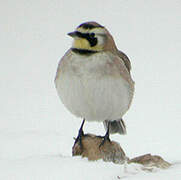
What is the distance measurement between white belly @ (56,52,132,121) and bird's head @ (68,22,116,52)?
0.23m

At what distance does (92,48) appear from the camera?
8188mm

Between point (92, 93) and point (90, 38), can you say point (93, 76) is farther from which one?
point (90, 38)

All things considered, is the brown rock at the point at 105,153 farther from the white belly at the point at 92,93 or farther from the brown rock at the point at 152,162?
the white belly at the point at 92,93

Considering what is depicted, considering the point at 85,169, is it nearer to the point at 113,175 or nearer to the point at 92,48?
the point at 113,175

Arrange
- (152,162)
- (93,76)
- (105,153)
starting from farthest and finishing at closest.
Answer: (105,153) → (93,76) → (152,162)

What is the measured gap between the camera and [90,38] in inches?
321

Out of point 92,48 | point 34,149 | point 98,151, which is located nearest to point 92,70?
point 92,48

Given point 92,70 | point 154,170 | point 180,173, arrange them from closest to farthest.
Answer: point 180,173
point 154,170
point 92,70

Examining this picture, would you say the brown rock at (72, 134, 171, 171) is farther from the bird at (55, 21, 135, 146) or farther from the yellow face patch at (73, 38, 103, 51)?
the yellow face patch at (73, 38, 103, 51)

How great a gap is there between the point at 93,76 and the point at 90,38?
1.69 ft

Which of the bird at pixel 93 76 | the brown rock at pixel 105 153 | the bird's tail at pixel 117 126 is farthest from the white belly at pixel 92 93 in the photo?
the bird's tail at pixel 117 126

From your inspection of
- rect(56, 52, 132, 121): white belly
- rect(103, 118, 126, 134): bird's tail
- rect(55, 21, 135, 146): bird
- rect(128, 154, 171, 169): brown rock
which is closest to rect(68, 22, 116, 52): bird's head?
rect(55, 21, 135, 146): bird

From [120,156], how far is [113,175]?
1326 mm

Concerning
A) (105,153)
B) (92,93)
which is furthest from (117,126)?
(92,93)
